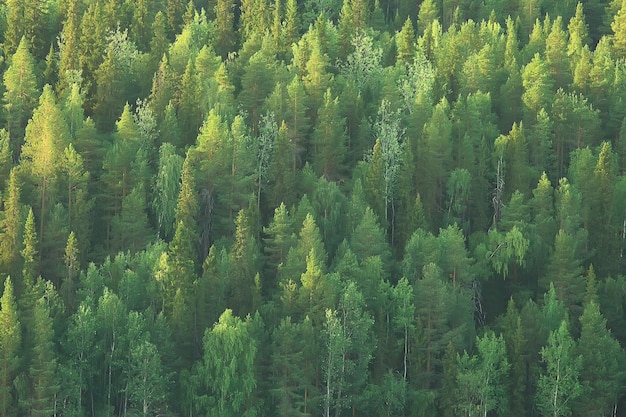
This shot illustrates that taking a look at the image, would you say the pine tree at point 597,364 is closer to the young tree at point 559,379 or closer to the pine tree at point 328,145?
the young tree at point 559,379

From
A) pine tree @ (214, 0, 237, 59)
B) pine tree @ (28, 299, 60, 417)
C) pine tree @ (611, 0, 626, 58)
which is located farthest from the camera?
pine tree @ (214, 0, 237, 59)

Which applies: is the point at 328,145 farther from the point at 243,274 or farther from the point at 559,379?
the point at 559,379

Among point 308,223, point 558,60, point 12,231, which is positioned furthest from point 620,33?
point 12,231

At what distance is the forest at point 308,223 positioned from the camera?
97.8m

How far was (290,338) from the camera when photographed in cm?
9719

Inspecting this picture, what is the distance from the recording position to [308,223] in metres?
105

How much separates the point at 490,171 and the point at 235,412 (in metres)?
34.0

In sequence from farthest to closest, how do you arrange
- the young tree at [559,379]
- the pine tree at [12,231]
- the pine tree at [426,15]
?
the pine tree at [426,15] → the pine tree at [12,231] → the young tree at [559,379]

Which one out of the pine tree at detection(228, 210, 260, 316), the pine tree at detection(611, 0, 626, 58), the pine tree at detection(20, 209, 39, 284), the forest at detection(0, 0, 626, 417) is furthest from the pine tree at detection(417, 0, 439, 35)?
the pine tree at detection(20, 209, 39, 284)

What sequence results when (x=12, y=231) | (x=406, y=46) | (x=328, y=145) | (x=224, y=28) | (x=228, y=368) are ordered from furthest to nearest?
(x=224, y=28), (x=406, y=46), (x=328, y=145), (x=12, y=231), (x=228, y=368)

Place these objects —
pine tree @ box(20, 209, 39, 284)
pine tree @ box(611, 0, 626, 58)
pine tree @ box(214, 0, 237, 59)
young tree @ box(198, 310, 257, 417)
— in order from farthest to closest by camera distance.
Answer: pine tree @ box(214, 0, 237, 59)
pine tree @ box(611, 0, 626, 58)
pine tree @ box(20, 209, 39, 284)
young tree @ box(198, 310, 257, 417)

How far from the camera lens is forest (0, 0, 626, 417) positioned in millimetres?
97750

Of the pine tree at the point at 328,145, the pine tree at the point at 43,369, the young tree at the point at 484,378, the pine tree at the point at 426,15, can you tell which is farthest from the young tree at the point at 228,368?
the pine tree at the point at 426,15

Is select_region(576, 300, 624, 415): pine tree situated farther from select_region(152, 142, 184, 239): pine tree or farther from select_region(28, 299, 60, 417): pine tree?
select_region(28, 299, 60, 417): pine tree
